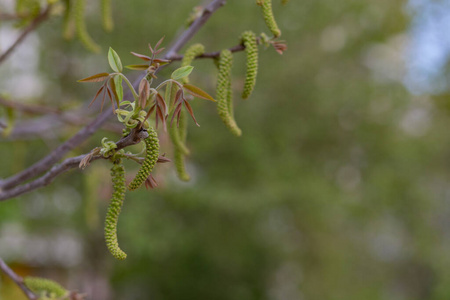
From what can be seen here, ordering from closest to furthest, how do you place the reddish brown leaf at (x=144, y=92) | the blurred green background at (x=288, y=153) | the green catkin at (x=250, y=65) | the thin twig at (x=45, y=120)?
the reddish brown leaf at (x=144, y=92)
the green catkin at (x=250, y=65)
the thin twig at (x=45, y=120)
the blurred green background at (x=288, y=153)

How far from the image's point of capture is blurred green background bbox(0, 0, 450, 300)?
14.4ft

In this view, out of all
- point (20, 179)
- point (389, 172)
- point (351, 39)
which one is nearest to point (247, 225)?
point (389, 172)

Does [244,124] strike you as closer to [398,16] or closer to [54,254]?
[398,16]

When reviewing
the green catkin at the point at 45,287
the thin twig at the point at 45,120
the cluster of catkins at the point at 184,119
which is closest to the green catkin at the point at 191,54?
the cluster of catkins at the point at 184,119

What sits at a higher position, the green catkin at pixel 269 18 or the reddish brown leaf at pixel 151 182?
the green catkin at pixel 269 18

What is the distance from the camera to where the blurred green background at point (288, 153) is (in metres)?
4.38

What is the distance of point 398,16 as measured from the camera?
473 centimetres

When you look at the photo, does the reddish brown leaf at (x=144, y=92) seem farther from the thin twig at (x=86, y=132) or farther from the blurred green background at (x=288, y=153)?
the blurred green background at (x=288, y=153)

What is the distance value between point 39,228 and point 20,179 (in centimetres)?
473

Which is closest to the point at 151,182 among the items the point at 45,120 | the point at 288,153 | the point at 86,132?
the point at 86,132

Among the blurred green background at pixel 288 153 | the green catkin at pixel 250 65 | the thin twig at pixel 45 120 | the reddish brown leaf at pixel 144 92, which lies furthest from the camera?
the blurred green background at pixel 288 153

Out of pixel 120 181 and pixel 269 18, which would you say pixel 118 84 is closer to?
pixel 120 181

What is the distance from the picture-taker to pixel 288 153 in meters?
4.75

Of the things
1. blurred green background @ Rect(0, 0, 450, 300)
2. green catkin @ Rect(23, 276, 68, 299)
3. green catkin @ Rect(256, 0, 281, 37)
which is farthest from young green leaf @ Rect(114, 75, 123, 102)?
blurred green background @ Rect(0, 0, 450, 300)
